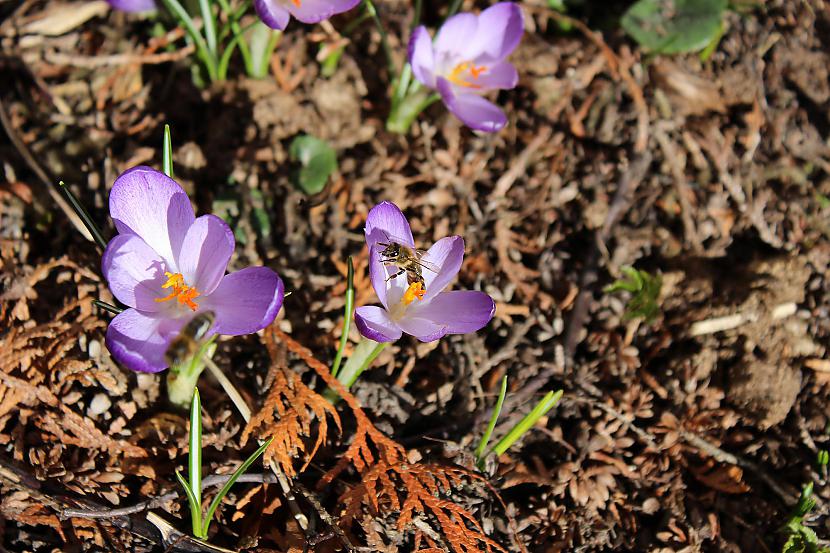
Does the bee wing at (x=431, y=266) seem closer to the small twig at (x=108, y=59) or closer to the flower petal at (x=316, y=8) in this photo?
the flower petal at (x=316, y=8)

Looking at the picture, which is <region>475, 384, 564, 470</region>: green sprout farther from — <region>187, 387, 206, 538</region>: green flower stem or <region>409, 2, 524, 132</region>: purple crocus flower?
<region>409, 2, 524, 132</region>: purple crocus flower

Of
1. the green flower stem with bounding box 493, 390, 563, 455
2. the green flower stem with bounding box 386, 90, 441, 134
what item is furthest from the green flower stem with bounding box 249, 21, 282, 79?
the green flower stem with bounding box 493, 390, 563, 455


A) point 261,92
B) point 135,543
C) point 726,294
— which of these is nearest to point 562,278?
point 726,294

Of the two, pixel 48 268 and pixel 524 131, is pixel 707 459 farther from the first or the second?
pixel 48 268

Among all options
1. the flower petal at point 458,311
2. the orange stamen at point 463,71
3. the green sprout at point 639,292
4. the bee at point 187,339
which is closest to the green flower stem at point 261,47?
the orange stamen at point 463,71

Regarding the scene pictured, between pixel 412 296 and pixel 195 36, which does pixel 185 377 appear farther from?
pixel 195 36
